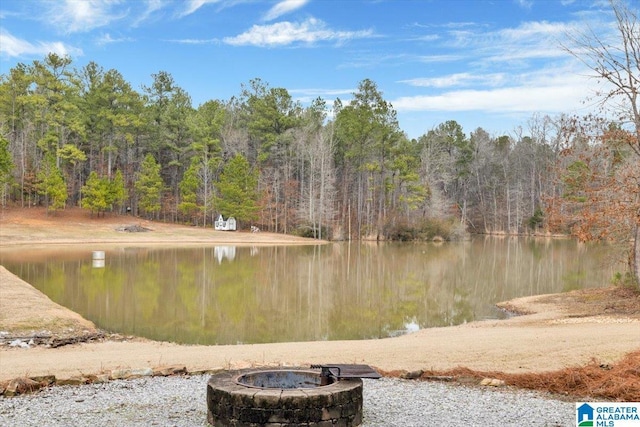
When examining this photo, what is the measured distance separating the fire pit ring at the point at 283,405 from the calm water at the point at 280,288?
7520 millimetres

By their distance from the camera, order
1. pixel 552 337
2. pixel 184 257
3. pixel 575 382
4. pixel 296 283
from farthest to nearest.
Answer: pixel 184 257 → pixel 296 283 → pixel 552 337 → pixel 575 382

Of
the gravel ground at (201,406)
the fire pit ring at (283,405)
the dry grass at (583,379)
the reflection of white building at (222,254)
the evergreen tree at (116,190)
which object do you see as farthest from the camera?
the evergreen tree at (116,190)

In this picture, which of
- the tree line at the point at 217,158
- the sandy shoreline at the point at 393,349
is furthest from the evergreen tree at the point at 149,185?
the sandy shoreline at the point at 393,349

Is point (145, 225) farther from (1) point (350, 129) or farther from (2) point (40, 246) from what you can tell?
(1) point (350, 129)

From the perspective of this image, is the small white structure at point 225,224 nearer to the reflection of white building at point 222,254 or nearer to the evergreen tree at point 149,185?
the evergreen tree at point 149,185

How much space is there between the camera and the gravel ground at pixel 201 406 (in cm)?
668

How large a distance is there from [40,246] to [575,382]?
4046 cm

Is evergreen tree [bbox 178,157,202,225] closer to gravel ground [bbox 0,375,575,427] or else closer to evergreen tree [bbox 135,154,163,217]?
evergreen tree [bbox 135,154,163,217]

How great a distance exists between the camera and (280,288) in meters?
23.9

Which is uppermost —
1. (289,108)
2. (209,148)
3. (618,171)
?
(289,108)

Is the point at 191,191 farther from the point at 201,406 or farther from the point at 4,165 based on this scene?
the point at 201,406

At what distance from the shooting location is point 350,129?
62188mm

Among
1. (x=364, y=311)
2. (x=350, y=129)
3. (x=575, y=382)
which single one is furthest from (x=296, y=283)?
(x=350, y=129)

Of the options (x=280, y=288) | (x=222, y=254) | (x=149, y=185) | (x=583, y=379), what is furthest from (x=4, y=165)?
(x=583, y=379)
